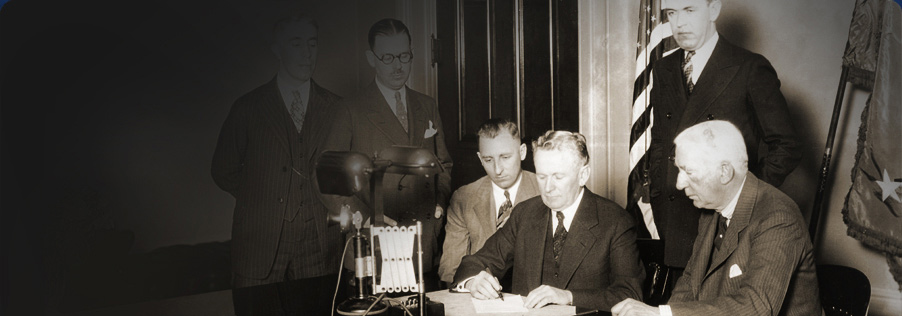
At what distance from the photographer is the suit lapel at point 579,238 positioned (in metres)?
3.80

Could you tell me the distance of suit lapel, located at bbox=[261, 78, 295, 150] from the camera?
3701 mm

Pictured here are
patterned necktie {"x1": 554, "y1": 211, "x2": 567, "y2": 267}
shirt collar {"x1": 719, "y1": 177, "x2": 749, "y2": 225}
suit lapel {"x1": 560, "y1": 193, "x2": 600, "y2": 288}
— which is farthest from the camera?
patterned necktie {"x1": 554, "y1": 211, "x2": 567, "y2": 267}

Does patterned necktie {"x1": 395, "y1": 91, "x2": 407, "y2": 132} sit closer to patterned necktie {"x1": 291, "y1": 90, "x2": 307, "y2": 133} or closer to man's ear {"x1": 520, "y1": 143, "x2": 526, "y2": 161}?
patterned necktie {"x1": 291, "y1": 90, "x2": 307, "y2": 133}

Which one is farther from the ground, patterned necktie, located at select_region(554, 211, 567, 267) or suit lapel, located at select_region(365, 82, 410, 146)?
suit lapel, located at select_region(365, 82, 410, 146)

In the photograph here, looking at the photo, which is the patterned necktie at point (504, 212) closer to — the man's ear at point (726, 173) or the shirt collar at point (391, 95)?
the shirt collar at point (391, 95)

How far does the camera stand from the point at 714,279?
3.37m

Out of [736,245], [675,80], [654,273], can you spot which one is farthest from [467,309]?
[675,80]

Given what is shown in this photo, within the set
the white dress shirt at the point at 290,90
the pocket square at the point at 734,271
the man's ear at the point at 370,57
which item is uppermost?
the man's ear at the point at 370,57

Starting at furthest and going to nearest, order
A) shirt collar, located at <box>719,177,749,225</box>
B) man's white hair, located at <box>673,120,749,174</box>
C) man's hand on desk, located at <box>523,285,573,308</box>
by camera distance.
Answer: man's white hair, located at <box>673,120,749,174</box>
shirt collar, located at <box>719,177,749,225</box>
man's hand on desk, located at <box>523,285,573,308</box>

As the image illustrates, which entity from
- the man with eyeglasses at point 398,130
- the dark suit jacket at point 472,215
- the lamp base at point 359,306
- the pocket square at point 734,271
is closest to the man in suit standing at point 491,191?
the dark suit jacket at point 472,215

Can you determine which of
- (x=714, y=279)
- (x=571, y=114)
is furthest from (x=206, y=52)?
(x=714, y=279)

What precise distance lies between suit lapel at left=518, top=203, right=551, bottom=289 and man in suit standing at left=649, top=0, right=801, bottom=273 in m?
0.78

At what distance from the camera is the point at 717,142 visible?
12.4ft

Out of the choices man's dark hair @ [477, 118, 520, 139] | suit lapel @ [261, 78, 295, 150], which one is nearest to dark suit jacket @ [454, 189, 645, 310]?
man's dark hair @ [477, 118, 520, 139]
